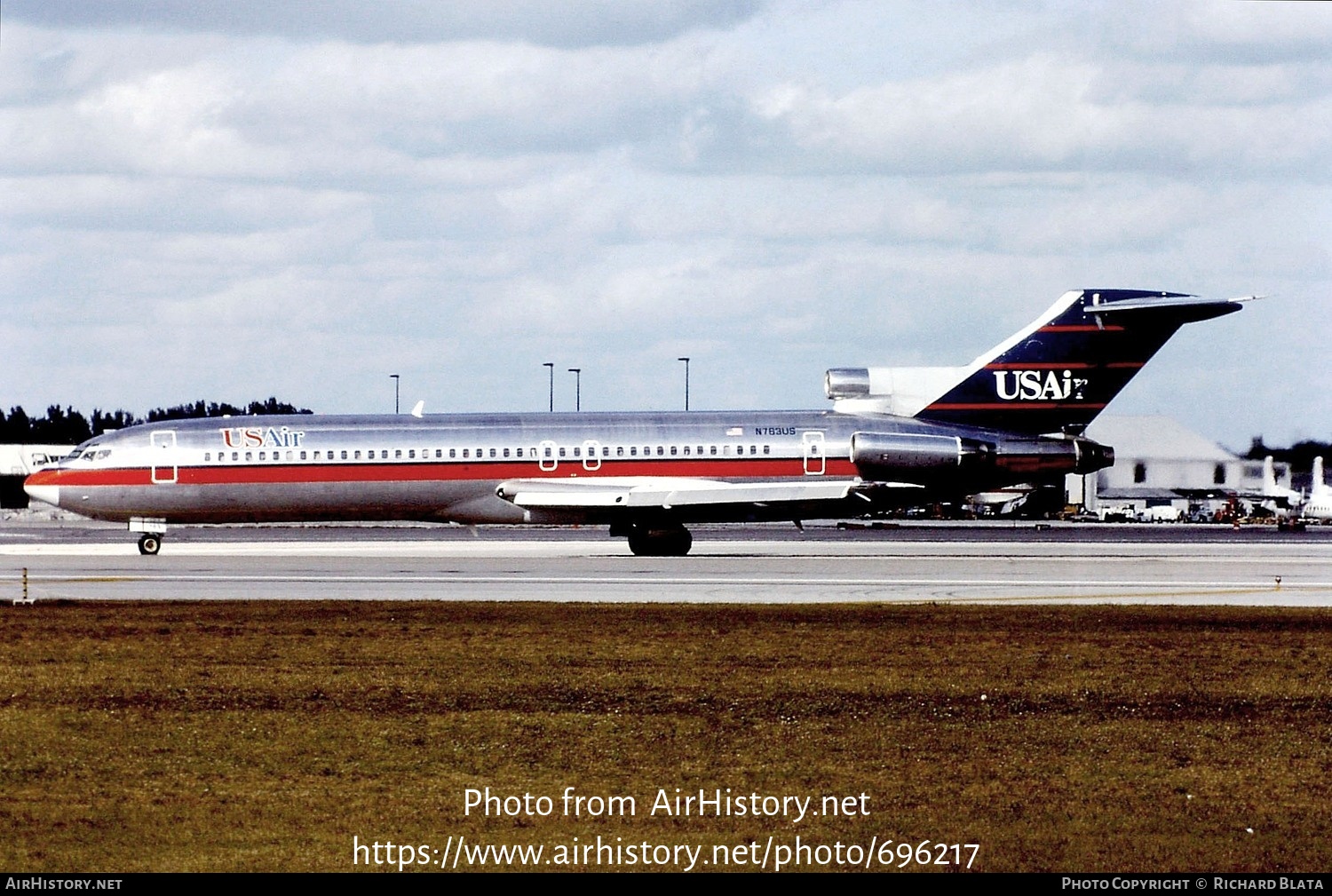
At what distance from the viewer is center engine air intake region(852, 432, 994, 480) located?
139 ft

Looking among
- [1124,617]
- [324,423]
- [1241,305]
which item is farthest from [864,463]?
[1124,617]

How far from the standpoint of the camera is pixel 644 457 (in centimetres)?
4291

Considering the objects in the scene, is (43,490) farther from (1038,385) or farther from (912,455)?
(1038,385)

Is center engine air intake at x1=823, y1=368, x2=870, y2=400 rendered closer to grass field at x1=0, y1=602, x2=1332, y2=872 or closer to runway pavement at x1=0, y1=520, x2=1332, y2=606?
runway pavement at x1=0, y1=520, x2=1332, y2=606

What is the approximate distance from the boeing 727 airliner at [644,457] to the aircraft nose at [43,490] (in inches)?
2.8

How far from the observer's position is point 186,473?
43094mm

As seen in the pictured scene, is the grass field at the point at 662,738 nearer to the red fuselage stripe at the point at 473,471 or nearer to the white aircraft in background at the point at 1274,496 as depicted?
the red fuselage stripe at the point at 473,471

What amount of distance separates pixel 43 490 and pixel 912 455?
23600mm

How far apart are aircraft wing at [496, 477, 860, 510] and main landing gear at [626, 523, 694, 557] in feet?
2.81

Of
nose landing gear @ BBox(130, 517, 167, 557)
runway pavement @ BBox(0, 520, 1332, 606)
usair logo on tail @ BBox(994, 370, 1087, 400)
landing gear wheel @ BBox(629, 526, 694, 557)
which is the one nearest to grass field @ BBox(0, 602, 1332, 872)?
runway pavement @ BBox(0, 520, 1332, 606)

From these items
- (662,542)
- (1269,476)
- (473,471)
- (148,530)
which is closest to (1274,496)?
(1269,476)

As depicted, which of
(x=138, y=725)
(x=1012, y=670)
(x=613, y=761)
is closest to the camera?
(x=613, y=761)

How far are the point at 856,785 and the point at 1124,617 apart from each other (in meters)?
13.9
